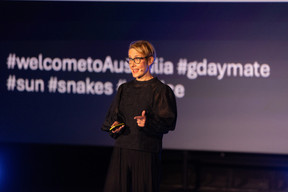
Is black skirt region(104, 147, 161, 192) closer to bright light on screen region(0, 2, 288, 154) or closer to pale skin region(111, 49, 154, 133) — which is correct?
pale skin region(111, 49, 154, 133)

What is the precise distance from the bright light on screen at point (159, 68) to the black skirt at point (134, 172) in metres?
2.04

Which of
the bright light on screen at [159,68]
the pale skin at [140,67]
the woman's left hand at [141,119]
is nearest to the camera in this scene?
the woman's left hand at [141,119]

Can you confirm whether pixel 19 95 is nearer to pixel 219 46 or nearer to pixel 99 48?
pixel 99 48

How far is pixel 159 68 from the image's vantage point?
4.43 meters

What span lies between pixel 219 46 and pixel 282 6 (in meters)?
0.73

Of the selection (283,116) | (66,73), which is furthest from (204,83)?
(66,73)

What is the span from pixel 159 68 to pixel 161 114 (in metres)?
2.08

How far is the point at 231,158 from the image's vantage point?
15.4 ft

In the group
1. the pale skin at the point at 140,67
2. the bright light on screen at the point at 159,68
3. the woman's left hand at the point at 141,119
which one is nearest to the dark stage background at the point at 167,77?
the bright light on screen at the point at 159,68

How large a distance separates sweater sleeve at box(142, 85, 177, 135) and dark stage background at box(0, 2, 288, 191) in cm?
198

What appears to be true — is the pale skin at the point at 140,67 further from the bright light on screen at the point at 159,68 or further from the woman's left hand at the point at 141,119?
the bright light on screen at the point at 159,68

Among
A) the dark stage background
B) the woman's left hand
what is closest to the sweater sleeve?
the woman's left hand

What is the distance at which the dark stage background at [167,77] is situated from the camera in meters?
4.31

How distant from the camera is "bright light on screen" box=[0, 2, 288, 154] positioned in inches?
170
